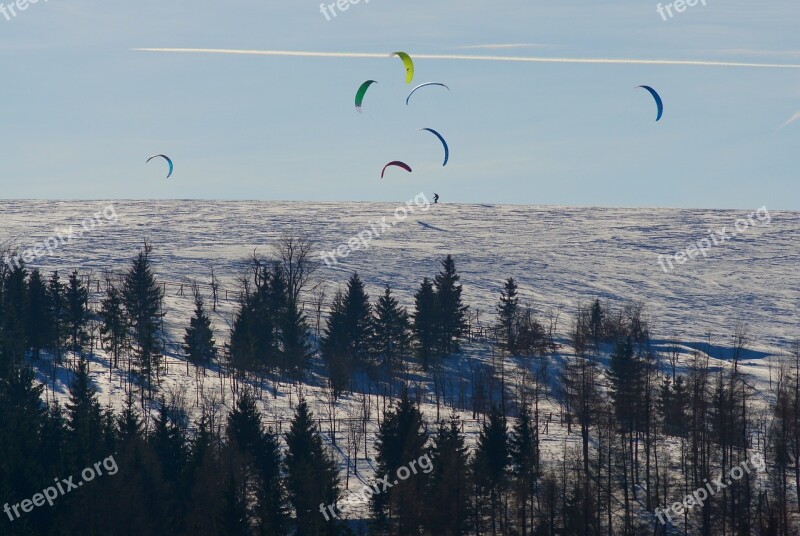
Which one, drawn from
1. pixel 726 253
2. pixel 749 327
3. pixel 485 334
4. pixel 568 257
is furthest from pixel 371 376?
pixel 726 253

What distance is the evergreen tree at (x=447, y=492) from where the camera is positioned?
168 feet

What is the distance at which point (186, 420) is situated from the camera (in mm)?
64562

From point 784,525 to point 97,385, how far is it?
43341 millimetres

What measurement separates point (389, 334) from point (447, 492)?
39.1 metres

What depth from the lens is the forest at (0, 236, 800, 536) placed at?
4925 centimetres

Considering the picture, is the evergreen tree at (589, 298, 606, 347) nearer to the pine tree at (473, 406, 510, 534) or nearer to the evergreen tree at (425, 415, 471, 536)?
the pine tree at (473, 406, 510, 534)

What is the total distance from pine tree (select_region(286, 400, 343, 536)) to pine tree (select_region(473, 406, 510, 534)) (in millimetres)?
7482

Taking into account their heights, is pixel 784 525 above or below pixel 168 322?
below

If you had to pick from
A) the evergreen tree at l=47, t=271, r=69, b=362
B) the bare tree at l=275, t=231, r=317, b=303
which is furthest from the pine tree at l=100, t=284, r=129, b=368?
the bare tree at l=275, t=231, r=317, b=303

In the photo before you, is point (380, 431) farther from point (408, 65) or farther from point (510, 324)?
point (510, 324)

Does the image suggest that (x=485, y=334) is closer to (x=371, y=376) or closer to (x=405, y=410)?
(x=371, y=376)

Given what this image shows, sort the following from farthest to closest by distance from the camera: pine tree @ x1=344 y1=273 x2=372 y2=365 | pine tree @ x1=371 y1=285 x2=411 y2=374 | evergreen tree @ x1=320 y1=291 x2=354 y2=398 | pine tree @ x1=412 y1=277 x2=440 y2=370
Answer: pine tree @ x1=412 y1=277 x2=440 y2=370 < pine tree @ x1=371 y1=285 x2=411 y2=374 < pine tree @ x1=344 y1=273 x2=372 y2=365 < evergreen tree @ x1=320 y1=291 x2=354 y2=398

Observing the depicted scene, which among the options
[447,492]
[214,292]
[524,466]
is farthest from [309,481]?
[214,292]

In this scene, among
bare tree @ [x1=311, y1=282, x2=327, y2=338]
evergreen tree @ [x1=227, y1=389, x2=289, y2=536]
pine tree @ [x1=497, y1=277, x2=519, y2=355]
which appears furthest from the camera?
bare tree @ [x1=311, y1=282, x2=327, y2=338]
